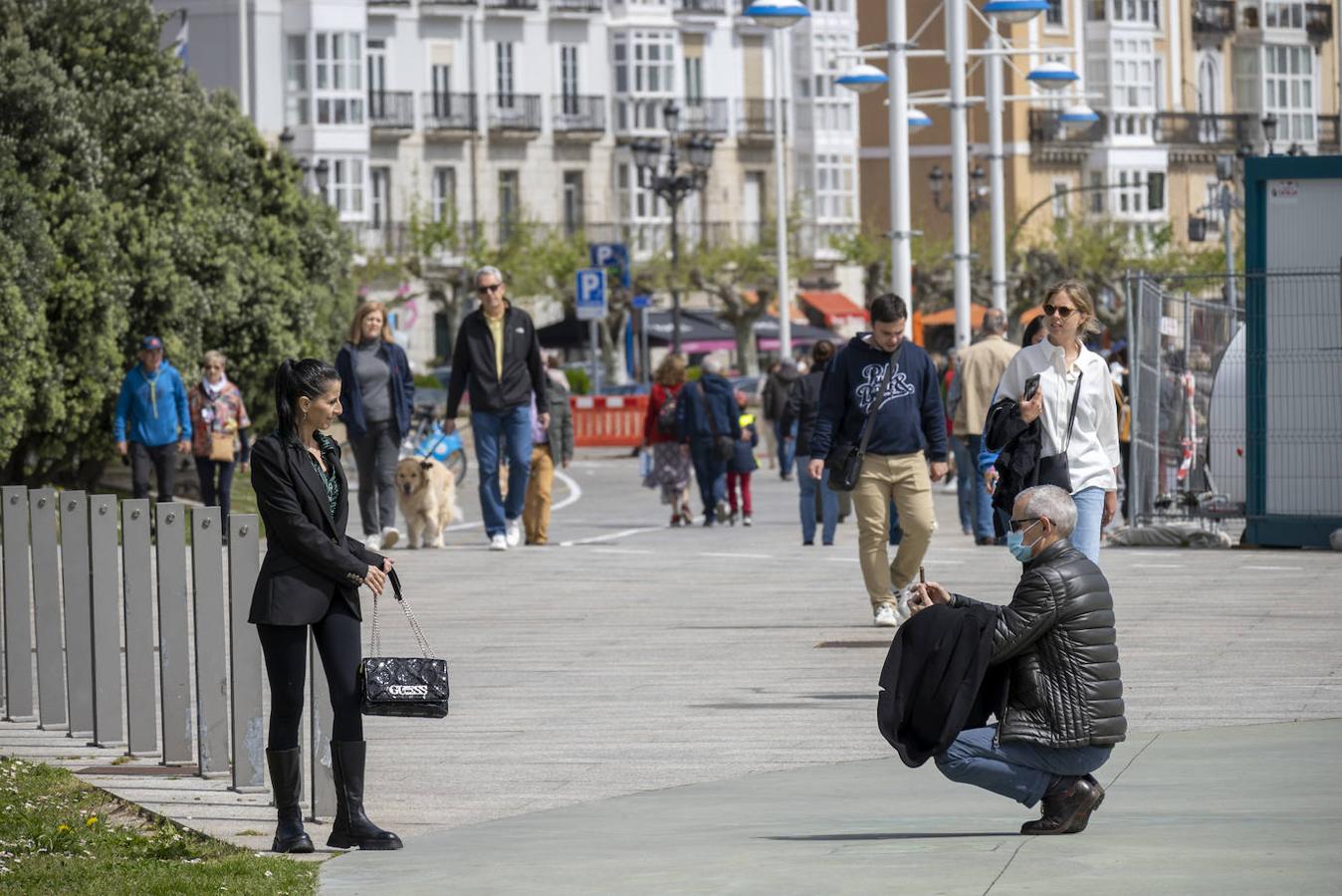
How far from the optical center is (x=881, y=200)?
3812 inches

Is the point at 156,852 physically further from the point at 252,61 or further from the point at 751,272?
the point at 751,272

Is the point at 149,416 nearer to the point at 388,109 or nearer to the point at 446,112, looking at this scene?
the point at 388,109

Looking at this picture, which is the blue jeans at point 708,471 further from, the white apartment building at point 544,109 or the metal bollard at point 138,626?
the white apartment building at point 544,109

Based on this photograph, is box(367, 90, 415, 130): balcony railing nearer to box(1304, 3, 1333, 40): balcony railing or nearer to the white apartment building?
the white apartment building

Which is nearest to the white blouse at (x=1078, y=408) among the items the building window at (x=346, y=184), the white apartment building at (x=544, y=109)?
the white apartment building at (x=544, y=109)

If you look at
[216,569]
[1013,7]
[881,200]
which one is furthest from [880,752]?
[881,200]

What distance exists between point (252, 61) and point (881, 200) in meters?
29.2

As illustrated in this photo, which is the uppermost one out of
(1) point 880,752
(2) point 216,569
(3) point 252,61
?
(3) point 252,61

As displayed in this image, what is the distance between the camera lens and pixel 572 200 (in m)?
86.2

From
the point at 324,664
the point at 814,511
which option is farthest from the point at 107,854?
the point at 814,511

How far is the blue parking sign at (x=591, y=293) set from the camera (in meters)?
45.2

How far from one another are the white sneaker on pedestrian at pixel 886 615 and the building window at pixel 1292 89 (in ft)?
315

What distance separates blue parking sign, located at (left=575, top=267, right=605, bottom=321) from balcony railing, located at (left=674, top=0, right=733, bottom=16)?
44152mm

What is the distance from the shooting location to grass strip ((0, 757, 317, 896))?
8438 mm
